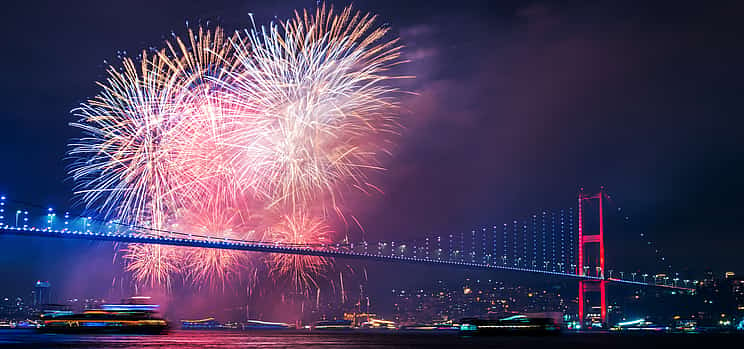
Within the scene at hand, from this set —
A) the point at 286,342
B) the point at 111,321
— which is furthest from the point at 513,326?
the point at 111,321

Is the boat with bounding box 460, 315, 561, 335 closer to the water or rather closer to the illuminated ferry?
the water

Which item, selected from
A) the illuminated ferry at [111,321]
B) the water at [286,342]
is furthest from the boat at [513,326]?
the illuminated ferry at [111,321]

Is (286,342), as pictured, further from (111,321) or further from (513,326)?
(513,326)

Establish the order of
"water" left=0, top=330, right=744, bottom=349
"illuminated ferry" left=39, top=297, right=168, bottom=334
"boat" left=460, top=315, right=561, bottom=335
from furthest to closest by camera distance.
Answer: "boat" left=460, top=315, right=561, bottom=335 → "illuminated ferry" left=39, top=297, right=168, bottom=334 → "water" left=0, top=330, right=744, bottom=349

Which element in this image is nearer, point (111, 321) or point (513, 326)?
point (111, 321)

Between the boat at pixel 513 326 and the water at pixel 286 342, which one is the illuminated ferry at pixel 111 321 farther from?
the boat at pixel 513 326

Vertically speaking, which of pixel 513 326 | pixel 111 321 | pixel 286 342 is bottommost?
pixel 513 326

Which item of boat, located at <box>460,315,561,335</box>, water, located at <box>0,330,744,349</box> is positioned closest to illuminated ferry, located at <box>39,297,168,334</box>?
water, located at <box>0,330,744,349</box>

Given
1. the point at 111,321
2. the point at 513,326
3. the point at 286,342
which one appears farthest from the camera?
the point at 513,326

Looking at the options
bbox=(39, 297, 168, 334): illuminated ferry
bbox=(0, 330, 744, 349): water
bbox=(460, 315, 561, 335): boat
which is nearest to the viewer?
bbox=(0, 330, 744, 349): water

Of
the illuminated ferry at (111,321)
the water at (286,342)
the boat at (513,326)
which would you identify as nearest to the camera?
the water at (286,342)
